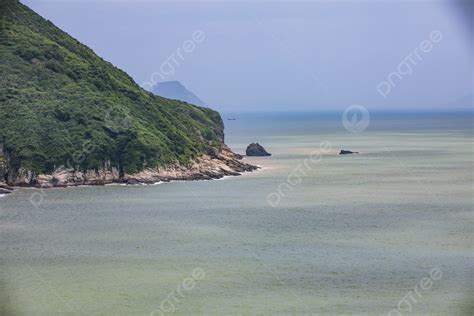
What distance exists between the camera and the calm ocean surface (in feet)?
72.1

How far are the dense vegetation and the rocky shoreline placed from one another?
2.00 feet

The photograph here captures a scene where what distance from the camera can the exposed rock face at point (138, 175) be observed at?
48406mm

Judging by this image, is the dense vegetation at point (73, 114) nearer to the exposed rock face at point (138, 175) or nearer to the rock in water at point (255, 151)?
the exposed rock face at point (138, 175)

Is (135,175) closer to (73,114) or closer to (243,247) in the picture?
(73,114)

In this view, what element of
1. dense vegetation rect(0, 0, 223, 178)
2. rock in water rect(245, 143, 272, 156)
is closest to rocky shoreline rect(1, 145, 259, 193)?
dense vegetation rect(0, 0, 223, 178)

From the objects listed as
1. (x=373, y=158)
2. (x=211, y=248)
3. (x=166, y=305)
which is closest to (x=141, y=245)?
(x=211, y=248)

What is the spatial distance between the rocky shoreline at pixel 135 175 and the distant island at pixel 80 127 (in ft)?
0.20

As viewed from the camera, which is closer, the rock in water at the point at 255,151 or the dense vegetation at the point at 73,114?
the dense vegetation at the point at 73,114

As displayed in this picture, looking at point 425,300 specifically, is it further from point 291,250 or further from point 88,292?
point 88,292

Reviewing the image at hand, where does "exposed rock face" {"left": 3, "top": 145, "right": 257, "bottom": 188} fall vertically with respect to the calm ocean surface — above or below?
above

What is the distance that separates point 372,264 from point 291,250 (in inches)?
137

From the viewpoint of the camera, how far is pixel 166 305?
70.4 feet

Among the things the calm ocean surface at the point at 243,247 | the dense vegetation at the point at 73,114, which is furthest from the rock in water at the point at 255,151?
the calm ocean surface at the point at 243,247

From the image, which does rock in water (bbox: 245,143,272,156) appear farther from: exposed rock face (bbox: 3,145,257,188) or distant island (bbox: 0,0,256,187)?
exposed rock face (bbox: 3,145,257,188)
